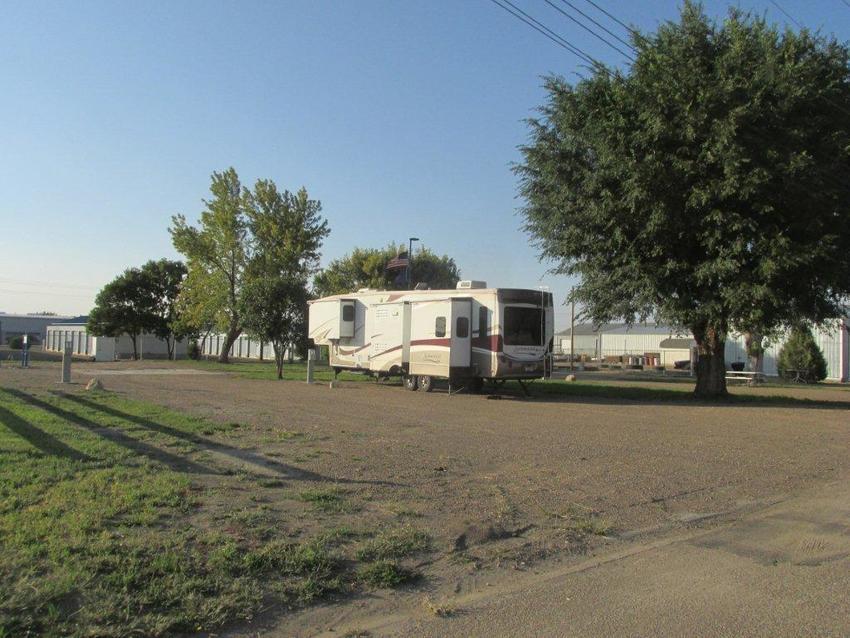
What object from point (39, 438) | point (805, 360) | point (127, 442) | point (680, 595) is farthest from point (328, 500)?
point (805, 360)

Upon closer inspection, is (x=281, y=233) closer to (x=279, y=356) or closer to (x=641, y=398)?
(x=279, y=356)

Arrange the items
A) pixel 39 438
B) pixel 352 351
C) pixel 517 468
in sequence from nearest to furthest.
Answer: pixel 517 468
pixel 39 438
pixel 352 351

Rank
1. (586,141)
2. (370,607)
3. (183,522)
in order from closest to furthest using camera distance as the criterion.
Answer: (370,607) → (183,522) → (586,141)

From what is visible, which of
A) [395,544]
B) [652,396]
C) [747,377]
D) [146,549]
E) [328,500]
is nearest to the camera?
[146,549]

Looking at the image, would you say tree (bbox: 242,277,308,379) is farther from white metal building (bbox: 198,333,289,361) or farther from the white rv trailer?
white metal building (bbox: 198,333,289,361)

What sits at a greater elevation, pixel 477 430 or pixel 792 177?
pixel 792 177

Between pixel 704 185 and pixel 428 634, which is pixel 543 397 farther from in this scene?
pixel 428 634

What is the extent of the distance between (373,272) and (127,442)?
136 feet

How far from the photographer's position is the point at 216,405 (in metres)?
15.1

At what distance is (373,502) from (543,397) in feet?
47.2

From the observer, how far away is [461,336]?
20.0m

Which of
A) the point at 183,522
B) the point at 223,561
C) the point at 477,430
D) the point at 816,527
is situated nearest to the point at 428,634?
the point at 223,561

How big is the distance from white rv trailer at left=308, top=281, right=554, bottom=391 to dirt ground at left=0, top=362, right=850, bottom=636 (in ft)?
7.57

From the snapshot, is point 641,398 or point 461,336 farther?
point 641,398
